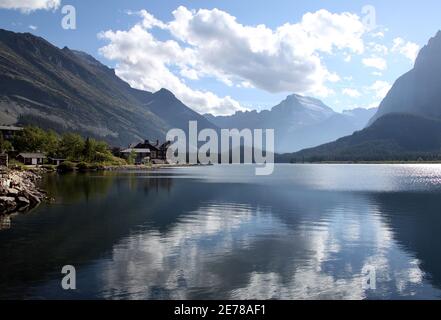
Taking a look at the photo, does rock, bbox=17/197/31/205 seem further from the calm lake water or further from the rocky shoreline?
the calm lake water

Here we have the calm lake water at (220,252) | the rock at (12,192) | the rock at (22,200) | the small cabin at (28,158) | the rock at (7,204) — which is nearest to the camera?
the calm lake water at (220,252)

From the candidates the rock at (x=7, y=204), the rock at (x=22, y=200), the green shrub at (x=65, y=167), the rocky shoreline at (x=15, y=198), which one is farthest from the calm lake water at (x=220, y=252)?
the green shrub at (x=65, y=167)

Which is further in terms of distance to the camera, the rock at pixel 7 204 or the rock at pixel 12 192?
the rock at pixel 12 192

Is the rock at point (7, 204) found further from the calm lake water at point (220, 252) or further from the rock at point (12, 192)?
the calm lake water at point (220, 252)

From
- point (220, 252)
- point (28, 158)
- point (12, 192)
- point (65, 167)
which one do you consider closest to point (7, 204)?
point (12, 192)

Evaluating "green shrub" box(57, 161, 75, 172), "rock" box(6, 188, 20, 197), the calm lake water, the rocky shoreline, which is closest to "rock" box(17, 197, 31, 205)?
the rocky shoreline

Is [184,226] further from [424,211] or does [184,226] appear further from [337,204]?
[424,211]

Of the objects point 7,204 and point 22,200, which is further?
point 22,200

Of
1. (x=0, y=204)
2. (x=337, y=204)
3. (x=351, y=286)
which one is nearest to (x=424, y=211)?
(x=337, y=204)

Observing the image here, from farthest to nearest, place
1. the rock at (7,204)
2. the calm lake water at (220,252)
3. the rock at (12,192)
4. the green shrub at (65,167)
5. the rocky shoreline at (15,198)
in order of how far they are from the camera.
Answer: the green shrub at (65,167)
the rock at (12,192)
the rocky shoreline at (15,198)
the rock at (7,204)
the calm lake water at (220,252)

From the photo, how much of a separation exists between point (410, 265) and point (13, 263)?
101 feet

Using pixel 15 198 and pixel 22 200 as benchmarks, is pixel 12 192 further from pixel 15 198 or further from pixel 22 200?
pixel 22 200
